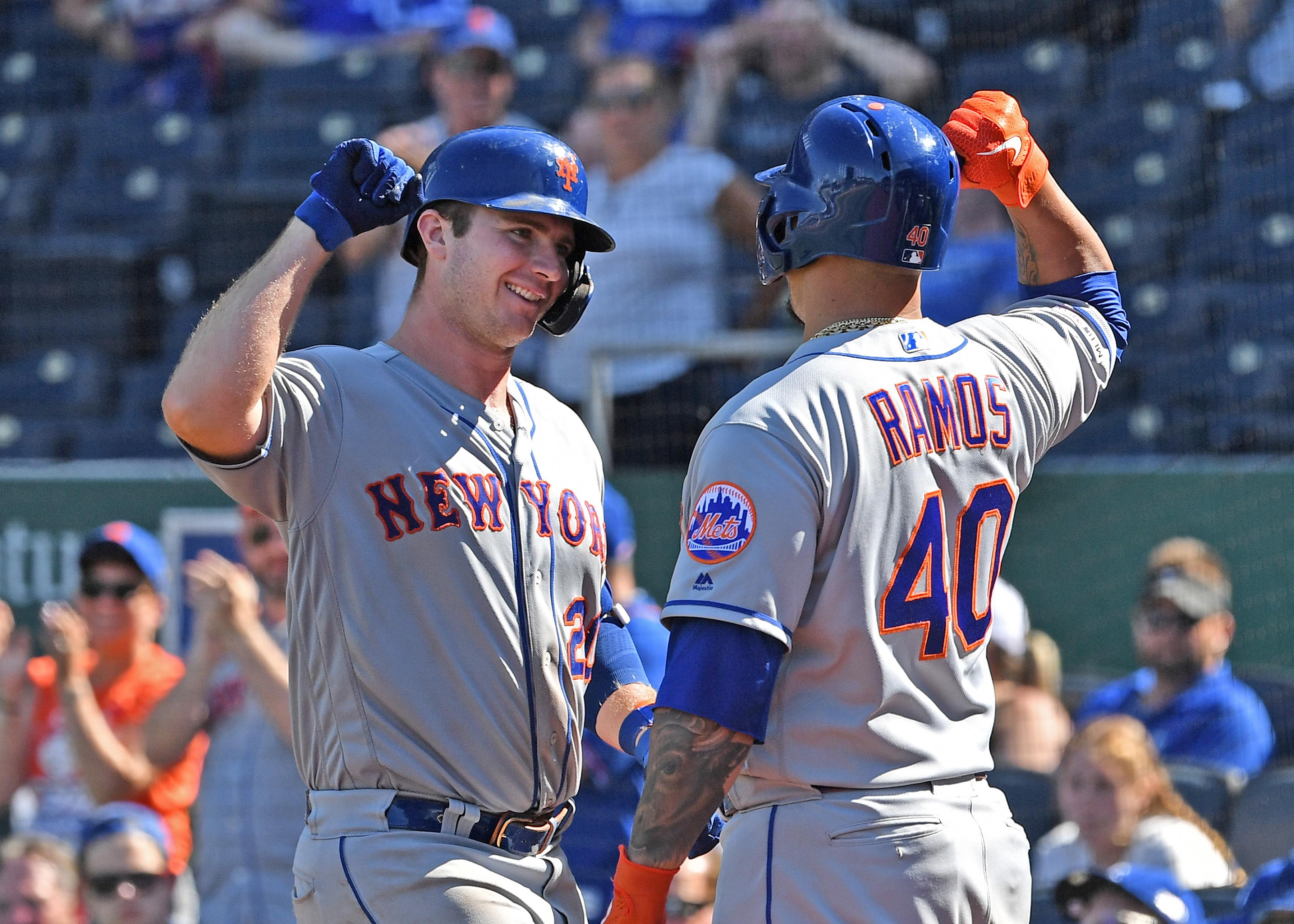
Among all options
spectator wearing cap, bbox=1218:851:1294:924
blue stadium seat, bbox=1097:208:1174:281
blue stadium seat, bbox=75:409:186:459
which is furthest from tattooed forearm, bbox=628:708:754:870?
blue stadium seat, bbox=1097:208:1174:281

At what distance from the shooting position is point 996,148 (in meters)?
2.38

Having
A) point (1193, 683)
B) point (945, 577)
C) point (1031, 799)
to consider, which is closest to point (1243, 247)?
point (1193, 683)

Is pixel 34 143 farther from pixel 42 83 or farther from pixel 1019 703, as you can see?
pixel 1019 703

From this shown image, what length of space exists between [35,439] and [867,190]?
280 inches

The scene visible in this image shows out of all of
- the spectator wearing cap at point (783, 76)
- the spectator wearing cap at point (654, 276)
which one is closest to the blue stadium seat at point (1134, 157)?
the spectator wearing cap at point (783, 76)

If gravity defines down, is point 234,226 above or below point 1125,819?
above

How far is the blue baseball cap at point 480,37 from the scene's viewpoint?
6926 millimetres

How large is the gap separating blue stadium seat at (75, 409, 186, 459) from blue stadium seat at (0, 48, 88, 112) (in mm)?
3057

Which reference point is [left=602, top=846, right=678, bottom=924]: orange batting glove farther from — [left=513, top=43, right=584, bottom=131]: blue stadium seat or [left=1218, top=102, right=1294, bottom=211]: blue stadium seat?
[left=513, top=43, right=584, bottom=131]: blue stadium seat

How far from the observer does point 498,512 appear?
93.6 inches

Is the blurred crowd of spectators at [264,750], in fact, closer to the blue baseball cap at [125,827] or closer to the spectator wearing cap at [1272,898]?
the blue baseball cap at [125,827]

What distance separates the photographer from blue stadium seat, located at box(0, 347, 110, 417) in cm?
831

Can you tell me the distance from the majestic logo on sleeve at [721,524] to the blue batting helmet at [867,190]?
410 millimetres

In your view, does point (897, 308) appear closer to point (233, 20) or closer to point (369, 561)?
point (369, 561)
